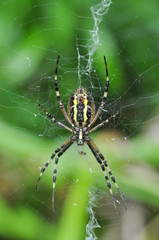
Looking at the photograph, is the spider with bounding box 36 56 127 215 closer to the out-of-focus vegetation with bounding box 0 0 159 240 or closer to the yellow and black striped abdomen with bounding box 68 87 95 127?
the yellow and black striped abdomen with bounding box 68 87 95 127

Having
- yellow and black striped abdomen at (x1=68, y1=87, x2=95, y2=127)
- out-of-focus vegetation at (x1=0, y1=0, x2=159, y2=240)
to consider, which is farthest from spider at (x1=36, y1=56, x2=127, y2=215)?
out-of-focus vegetation at (x1=0, y1=0, x2=159, y2=240)

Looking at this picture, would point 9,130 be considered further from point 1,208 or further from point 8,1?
point 8,1

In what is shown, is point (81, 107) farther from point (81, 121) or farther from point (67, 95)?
point (67, 95)

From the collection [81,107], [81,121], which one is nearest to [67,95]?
[81,121]

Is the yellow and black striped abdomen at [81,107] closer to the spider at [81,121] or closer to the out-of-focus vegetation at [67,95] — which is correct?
the spider at [81,121]

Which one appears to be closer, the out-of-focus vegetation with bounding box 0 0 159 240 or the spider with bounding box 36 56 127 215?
the spider with bounding box 36 56 127 215

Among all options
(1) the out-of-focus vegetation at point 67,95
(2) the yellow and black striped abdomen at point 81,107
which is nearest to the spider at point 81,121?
(2) the yellow and black striped abdomen at point 81,107
